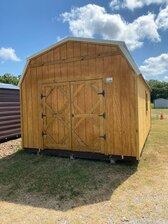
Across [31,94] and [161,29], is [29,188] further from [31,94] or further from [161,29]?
[161,29]

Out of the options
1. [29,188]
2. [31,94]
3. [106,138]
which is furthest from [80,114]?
[29,188]

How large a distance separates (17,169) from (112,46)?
4.15 m

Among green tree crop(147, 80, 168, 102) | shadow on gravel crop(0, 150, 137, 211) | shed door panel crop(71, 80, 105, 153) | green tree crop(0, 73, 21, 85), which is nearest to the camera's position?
shadow on gravel crop(0, 150, 137, 211)

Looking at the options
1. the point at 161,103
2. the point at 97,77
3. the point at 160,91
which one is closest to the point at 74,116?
the point at 97,77

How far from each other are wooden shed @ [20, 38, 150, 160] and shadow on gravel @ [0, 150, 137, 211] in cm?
55

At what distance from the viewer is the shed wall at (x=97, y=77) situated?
5395mm

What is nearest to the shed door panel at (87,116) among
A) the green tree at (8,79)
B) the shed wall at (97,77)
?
the shed wall at (97,77)

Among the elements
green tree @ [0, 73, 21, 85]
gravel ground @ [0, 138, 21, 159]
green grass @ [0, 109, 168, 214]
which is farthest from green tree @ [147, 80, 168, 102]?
gravel ground @ [0, 138, 21, 159]

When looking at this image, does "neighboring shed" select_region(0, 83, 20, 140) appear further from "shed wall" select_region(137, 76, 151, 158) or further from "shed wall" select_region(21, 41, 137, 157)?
"shed wall" select_region(137, 76, 151, 158)

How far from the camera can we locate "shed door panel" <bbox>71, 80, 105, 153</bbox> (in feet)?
19.0

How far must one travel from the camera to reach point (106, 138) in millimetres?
5703

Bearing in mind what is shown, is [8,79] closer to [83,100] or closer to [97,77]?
[83,100]

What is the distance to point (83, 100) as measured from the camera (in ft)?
19.7

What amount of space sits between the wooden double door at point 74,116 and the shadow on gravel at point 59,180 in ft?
1.77
